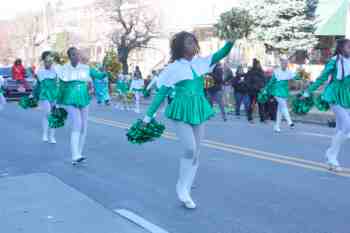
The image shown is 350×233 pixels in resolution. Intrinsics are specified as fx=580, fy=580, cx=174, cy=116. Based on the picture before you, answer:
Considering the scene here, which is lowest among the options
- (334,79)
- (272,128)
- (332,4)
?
(272,128)

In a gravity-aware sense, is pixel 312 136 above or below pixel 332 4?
below

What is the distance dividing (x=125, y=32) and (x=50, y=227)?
111 ft

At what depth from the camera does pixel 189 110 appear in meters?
5.95

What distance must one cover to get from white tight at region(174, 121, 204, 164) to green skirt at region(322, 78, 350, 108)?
2618 mm

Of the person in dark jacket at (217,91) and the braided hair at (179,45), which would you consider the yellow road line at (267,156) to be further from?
the person in dark jacket at (217,91)

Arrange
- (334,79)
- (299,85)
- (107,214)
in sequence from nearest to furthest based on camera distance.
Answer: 1. (107,214)
2. (334,79)
3. (299,85)

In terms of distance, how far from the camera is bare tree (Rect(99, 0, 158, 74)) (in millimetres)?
37969

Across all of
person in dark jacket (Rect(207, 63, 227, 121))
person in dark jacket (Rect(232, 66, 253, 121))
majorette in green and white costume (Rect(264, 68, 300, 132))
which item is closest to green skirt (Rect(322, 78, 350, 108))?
majorette in green and white costume (Rect(264, 68, 300, 132))

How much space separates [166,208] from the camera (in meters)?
6.24

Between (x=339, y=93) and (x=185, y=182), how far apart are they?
285cm

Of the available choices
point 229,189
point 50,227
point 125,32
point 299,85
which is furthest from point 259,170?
point 125,32

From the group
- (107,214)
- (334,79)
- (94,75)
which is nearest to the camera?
(107,214)

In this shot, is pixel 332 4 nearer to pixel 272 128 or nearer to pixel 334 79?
pixel 272 128

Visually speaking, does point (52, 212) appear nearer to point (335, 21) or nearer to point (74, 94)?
point (74, 94)
